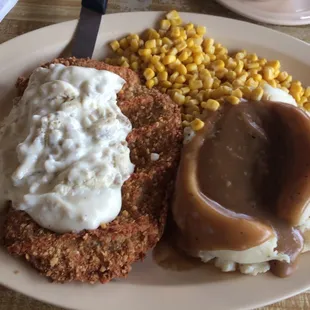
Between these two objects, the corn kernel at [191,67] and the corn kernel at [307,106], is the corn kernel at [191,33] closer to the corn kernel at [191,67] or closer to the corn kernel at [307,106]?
the corn kernel at [191,67]

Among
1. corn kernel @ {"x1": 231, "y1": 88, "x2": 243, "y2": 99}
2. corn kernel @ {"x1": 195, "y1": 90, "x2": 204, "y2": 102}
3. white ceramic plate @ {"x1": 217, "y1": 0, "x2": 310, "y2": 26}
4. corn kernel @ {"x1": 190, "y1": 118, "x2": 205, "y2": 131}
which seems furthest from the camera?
white ceramic plate @ {"x1": 217, "y1": 0, "x2": 310, "y2": 26}

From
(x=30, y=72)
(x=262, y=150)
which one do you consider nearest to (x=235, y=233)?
(x=262, y=150)

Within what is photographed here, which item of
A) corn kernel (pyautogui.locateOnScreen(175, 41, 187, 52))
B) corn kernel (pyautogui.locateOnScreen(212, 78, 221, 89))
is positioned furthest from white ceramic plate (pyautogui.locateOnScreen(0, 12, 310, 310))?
corn kernel (pyautogui.locateOnScreen(175, 41, 187, 52))

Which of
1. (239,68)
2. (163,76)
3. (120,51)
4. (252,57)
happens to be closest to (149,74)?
(163,76)

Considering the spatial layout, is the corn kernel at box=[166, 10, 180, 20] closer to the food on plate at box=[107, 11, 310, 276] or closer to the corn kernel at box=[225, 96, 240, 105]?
the food on plate at box=[107, 11, 310, 276]

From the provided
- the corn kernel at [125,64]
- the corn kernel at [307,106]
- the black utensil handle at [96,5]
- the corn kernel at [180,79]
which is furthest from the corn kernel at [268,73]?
the black utensil handle at [96,5]

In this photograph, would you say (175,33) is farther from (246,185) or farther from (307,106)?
(246,185)
